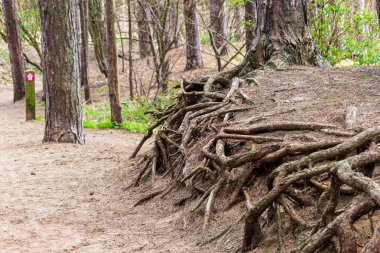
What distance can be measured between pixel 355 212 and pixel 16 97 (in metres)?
19.8

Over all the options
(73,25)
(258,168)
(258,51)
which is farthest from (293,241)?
(73,25)

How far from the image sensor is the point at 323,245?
3.27m

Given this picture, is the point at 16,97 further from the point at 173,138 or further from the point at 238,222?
the point at 238,222

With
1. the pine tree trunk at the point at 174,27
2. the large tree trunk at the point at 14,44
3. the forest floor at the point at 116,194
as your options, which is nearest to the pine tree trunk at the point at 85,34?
the large tree trunk at the point at 14,44

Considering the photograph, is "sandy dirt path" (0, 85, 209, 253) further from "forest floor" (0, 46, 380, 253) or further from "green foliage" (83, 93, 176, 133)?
"green foliage" (83, 93, 176, 133)

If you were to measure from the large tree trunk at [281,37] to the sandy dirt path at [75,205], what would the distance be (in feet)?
8.95

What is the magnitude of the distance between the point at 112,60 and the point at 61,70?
8.75 feet

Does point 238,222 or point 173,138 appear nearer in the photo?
point 238,222

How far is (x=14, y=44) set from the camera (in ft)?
66.6

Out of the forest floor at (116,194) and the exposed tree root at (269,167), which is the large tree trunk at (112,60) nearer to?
the forest floor at (116,194)

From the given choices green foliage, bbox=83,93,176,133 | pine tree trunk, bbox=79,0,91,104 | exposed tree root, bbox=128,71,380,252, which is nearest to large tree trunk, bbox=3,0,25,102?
pine tree trunk, bbox=79,0,91,104

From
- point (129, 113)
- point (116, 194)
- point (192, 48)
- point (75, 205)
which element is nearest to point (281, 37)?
point (116, 194)

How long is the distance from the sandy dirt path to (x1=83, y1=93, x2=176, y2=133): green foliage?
2363mm

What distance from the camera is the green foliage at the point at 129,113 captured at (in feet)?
46.1
